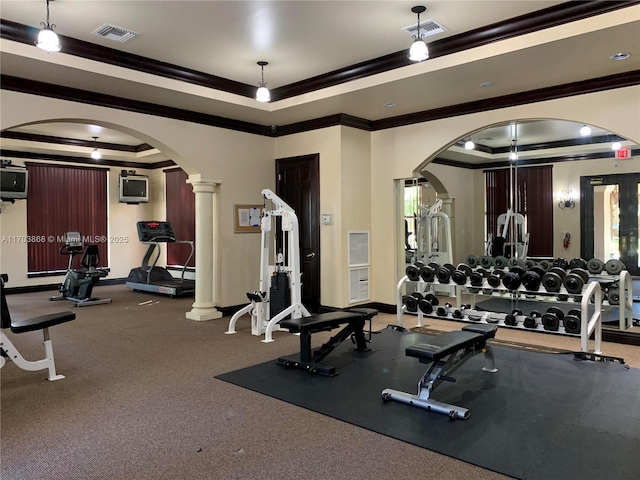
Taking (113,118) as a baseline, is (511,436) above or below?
below

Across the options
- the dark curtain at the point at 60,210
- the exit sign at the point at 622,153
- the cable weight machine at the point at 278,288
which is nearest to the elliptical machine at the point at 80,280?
the dark curtain at the point at 60,210

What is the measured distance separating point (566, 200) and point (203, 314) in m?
4.70

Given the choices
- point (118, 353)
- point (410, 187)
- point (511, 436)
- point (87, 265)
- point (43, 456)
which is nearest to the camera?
point (43, 456)

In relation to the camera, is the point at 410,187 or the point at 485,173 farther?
the point at 410,187

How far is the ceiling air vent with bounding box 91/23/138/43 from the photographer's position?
4.09 metres

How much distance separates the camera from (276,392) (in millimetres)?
3525

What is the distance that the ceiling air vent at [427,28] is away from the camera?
4.05 m

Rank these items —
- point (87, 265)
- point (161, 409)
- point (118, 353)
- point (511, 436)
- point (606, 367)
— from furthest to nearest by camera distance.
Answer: point (87, 265), point (118, 353), point (606, 367), point (161, 409), point (511, 436)

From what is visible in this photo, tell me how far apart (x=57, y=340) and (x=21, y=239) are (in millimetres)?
4782

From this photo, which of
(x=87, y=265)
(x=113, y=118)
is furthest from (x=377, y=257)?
(x=87, y=265)

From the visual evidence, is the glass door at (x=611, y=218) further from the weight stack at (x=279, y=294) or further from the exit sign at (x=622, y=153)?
the weight stack at (x=279, y=294)

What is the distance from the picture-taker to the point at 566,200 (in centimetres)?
551

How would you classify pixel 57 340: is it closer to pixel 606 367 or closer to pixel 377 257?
pixel 377 257

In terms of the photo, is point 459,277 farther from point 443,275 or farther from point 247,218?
point 247,218
